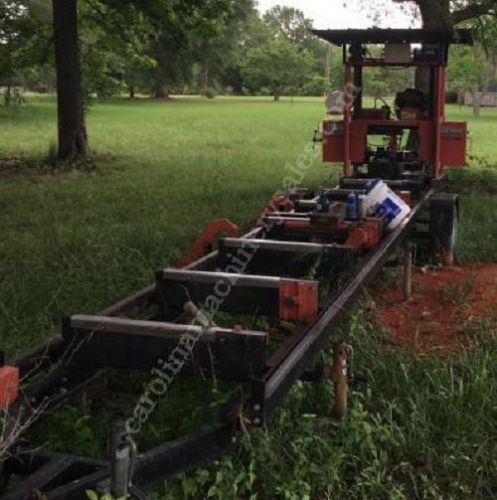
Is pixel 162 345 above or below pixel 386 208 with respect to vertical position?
below

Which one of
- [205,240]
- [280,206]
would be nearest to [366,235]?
[205,240]

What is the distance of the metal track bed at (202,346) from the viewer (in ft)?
10.1

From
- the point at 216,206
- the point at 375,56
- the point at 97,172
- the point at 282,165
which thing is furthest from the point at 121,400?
the point at 282,165

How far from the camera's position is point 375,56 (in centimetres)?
1168

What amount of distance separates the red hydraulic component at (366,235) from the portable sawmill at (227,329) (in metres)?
0.01

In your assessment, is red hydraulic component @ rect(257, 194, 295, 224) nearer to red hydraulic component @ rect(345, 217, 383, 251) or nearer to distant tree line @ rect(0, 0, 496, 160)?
red hydraulic component @ rect(345, 217, 383, 251)

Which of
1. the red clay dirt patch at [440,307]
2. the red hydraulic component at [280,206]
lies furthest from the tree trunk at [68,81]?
the red clay dirt patch at [440,307]

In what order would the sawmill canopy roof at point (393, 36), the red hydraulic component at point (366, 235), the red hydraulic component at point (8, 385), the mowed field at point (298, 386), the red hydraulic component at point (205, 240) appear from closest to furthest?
the red hydraulic component at point (8, 385) → the mowed field at point (298, 386) → the red hydraulic component at point (366, 235) → the red hydraulic component at point (205, 240) → the sawmill canopy roof at point (393, 36)

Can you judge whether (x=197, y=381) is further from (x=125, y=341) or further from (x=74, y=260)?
(x=74, y=260)

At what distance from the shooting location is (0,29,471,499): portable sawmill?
3096mm

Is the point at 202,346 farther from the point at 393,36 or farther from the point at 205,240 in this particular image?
the point at 393,36

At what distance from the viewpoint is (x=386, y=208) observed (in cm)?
658

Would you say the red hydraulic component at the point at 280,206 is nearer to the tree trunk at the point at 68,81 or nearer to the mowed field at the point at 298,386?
the mowed field at the point at 298,386

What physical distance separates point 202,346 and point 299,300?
0.83 meters
